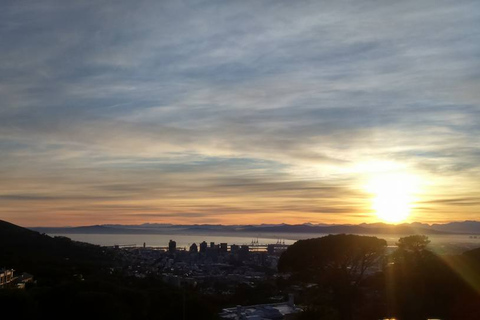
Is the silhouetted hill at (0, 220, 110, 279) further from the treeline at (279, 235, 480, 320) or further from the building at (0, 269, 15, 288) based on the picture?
the treeline at (279, 235, 480, 320)

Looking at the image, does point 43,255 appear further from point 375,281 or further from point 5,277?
point 375,281

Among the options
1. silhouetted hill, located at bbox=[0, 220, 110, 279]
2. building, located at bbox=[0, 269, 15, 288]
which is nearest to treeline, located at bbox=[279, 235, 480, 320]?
building, located at bbox=[0, 269, 15, 288]

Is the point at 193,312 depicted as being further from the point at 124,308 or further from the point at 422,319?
the point at 422,319

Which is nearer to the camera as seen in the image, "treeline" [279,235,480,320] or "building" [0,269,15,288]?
"treeline" [279,235,480,320]

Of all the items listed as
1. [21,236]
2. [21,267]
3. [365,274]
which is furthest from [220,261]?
[365,274]

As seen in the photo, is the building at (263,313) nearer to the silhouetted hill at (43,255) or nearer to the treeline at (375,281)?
the treeline at (375,281)

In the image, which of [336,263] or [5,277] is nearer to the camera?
[336,263]

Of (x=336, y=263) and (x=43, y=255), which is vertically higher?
(x=43, y=255)

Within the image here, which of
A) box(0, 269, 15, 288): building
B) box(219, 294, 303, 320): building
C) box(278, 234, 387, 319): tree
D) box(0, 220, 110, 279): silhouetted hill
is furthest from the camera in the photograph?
box(0, 220, 110, 279): silhouetted hill

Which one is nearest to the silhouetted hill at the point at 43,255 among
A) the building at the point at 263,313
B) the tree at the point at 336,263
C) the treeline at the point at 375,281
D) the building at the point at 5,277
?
the building at the point at 5,277

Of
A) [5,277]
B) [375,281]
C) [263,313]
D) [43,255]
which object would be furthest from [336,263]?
[43,255]

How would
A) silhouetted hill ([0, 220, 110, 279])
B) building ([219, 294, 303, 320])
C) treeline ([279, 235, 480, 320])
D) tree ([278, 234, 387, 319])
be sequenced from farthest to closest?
silhouetted hill ([0, 220, 110, 279]) < building ([219, 294, 303, 320]) < tree ([278, 234, 387, 319]) < treeline ([279, 235, 480, 320])
